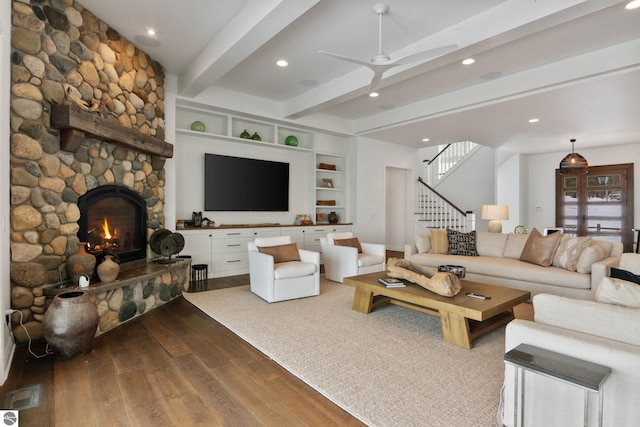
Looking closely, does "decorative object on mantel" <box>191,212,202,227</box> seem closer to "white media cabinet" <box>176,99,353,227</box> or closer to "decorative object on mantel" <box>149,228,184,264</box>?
"white media cabinet" <box>176,99,353,227</box>

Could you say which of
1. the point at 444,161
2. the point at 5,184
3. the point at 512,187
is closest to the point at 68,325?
the point at 5,184

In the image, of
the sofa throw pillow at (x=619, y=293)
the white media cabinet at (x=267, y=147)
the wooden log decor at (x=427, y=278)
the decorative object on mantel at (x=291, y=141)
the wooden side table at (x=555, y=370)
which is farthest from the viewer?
the decorative object on mantel at (x=291, y=141)

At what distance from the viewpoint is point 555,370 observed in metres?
1.49

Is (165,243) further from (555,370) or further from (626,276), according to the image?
(626,276)

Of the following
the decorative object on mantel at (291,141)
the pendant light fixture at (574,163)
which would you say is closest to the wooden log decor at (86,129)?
the decorative object on mantel at (291,141)

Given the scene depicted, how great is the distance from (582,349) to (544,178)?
9.22 m

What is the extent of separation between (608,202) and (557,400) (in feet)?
29.5

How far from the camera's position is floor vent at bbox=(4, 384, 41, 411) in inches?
80.5

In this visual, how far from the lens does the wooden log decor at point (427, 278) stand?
312 centimetres

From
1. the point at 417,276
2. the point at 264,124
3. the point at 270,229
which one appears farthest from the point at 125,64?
the point at 417,276

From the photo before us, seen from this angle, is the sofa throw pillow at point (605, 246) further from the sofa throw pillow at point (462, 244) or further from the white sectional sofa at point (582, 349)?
the white sectional sofa at point (582, 349)

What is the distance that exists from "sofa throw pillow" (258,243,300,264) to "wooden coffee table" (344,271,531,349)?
1.11 metres

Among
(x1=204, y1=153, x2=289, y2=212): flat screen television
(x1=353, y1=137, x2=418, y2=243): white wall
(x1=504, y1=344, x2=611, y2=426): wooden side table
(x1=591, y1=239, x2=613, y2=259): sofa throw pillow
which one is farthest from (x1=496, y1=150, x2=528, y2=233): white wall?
(x1=504, y1=344, x2=611, y2=426): wooden side table

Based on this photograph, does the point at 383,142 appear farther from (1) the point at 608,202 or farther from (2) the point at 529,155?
(1) the point at 608,202
